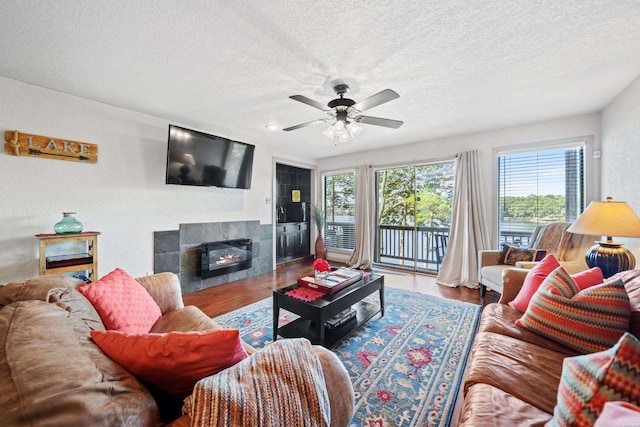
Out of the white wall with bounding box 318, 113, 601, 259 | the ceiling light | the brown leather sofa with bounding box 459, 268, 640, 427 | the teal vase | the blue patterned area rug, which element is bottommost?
the blue patterned area rug

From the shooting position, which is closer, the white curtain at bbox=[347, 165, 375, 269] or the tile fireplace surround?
the tile fireplace surround

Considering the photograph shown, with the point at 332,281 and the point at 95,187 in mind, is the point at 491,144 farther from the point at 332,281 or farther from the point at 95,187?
the point at 95,187

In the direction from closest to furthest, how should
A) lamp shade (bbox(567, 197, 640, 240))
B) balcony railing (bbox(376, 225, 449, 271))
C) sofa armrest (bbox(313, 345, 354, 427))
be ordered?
sofa armrest (bbox(313, 345, 354, 427)) → lamp shade (bbox(567, 197, 640, 240)) → balcony railing (bbox(376, 225, 449, 271))

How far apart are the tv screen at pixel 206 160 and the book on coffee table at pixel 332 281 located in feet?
6.77

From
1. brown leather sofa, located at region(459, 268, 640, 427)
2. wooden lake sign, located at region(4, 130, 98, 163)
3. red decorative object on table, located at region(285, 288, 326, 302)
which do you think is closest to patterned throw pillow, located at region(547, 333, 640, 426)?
brown leather sofa, located at region(459, 268, 640, 427)

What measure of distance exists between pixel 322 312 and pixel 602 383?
4.65 ft

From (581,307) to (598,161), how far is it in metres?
2.90

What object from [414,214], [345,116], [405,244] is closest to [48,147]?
[345,116]

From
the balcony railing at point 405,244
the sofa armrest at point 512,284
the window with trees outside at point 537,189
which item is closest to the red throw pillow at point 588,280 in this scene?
the sofa armrest at point 512,284

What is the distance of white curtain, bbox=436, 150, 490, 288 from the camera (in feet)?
12.2

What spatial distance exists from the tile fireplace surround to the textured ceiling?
164cm

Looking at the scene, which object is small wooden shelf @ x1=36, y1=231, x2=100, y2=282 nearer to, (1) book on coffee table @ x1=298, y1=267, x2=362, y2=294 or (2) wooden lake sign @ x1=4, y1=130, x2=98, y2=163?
(2) wooden lake sign @ x1=4, y1=130, x2=98, y2=163

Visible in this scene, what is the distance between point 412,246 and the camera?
4.93m

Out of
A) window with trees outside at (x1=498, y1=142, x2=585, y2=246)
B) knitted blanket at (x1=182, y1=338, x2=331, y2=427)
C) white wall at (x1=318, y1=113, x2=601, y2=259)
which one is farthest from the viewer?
window with trees outside at (x1=498, y1=142, x2=585, y2=246)
